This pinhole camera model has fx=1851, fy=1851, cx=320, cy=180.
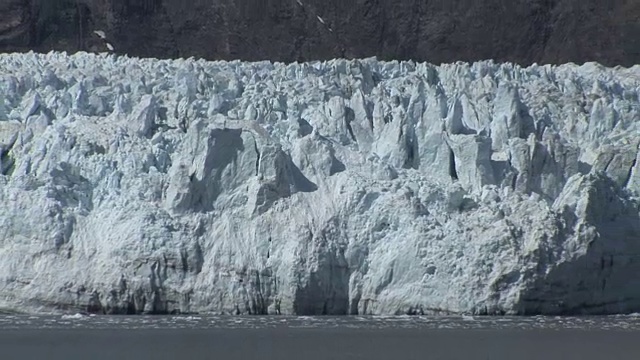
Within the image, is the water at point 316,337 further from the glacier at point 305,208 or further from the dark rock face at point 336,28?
the dark rock face at point 336,28

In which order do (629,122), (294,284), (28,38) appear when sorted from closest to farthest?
1. (294,284)
2. (629,122)
3. (28,38)

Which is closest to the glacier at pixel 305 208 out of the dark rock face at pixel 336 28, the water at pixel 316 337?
the water at pixel 316 337

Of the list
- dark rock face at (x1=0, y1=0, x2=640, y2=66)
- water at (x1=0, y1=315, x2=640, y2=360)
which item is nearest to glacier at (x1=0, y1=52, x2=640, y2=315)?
water at (x1=0, y1=315, x2=640, y2=360)

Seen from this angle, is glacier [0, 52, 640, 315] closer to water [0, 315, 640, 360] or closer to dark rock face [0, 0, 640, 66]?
water [0, 315, 640, 360]

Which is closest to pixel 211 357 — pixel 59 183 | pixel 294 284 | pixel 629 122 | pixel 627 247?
pixel 294 284

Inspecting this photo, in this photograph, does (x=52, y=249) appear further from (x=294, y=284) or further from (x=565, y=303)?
(x=565, y=303)

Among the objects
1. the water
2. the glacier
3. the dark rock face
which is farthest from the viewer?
the dark rock face

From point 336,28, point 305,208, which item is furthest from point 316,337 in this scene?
point 336,28
